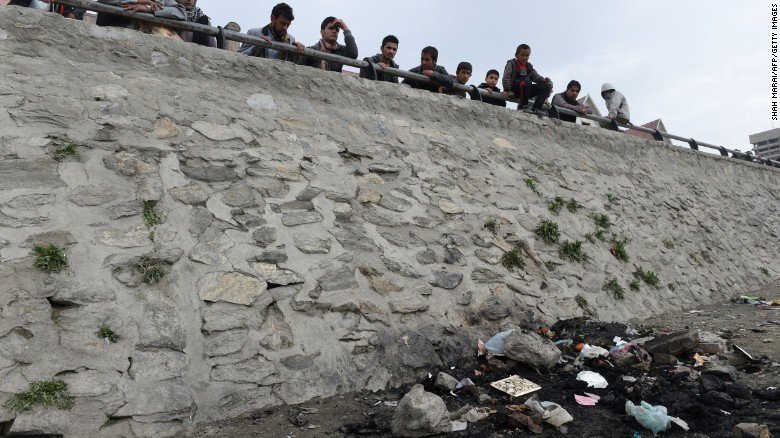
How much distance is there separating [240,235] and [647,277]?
458 centimetres

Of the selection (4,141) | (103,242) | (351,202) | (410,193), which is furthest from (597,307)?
(4,141)

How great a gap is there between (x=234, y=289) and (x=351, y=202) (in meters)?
1.34

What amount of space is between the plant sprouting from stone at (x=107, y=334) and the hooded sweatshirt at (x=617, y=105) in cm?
830

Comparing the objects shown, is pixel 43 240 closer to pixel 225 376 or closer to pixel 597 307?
pixel 225 376

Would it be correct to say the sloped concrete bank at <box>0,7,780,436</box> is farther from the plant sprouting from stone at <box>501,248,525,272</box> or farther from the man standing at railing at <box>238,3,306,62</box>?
the man standing at railing at <box>238,3,306,62</box>

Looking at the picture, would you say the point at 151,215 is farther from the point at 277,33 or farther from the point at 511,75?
the point at 511,75

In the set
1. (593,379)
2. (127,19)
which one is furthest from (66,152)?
(593,379)

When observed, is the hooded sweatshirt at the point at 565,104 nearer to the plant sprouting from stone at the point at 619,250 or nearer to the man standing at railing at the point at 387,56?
the plant sprouting from stone at the point at 619,250

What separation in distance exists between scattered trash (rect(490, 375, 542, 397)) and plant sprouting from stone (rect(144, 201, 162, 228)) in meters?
2.38

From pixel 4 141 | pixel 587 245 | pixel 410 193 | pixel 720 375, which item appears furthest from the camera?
pixel 587 245

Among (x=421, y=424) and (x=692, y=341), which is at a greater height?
(x=692, y=341)

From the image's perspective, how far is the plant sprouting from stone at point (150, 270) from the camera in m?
3.43

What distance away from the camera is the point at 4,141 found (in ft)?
11.6

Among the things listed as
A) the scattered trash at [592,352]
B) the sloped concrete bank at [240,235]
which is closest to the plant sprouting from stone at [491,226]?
the sloped concrete bank at [240,235]
